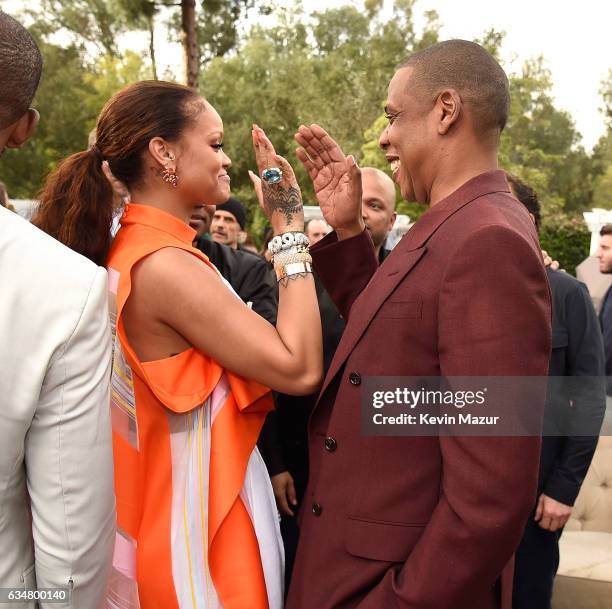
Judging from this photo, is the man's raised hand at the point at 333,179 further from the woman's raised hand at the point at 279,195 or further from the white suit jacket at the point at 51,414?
the white suit jacket at the point at 51,414

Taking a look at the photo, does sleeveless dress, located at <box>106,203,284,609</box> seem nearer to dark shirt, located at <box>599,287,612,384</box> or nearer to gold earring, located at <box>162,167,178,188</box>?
gold earring, located at <box>162,167,178,188</box>

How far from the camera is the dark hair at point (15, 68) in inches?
56.7

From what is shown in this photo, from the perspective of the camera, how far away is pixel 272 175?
242 cm

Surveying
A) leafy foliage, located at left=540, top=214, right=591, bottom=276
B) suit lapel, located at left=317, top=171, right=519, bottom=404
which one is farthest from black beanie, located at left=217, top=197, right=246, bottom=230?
leafy foliage, located at left=540, top=214, right=591, bottom=276

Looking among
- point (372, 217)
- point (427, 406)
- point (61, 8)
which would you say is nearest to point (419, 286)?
point (427, 406)

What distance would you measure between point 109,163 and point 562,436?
2.14m

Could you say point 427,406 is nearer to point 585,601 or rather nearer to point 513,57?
point 585,601

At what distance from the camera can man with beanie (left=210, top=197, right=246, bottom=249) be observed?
578cm

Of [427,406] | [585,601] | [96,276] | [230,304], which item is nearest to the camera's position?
[96,276]

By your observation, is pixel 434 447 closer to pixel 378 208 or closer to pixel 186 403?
pixel 186 403

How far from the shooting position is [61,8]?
102 feet

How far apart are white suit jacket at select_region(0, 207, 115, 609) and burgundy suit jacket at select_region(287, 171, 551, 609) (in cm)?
58

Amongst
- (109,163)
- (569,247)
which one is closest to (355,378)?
(109,163)

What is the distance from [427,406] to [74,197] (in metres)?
1.20
